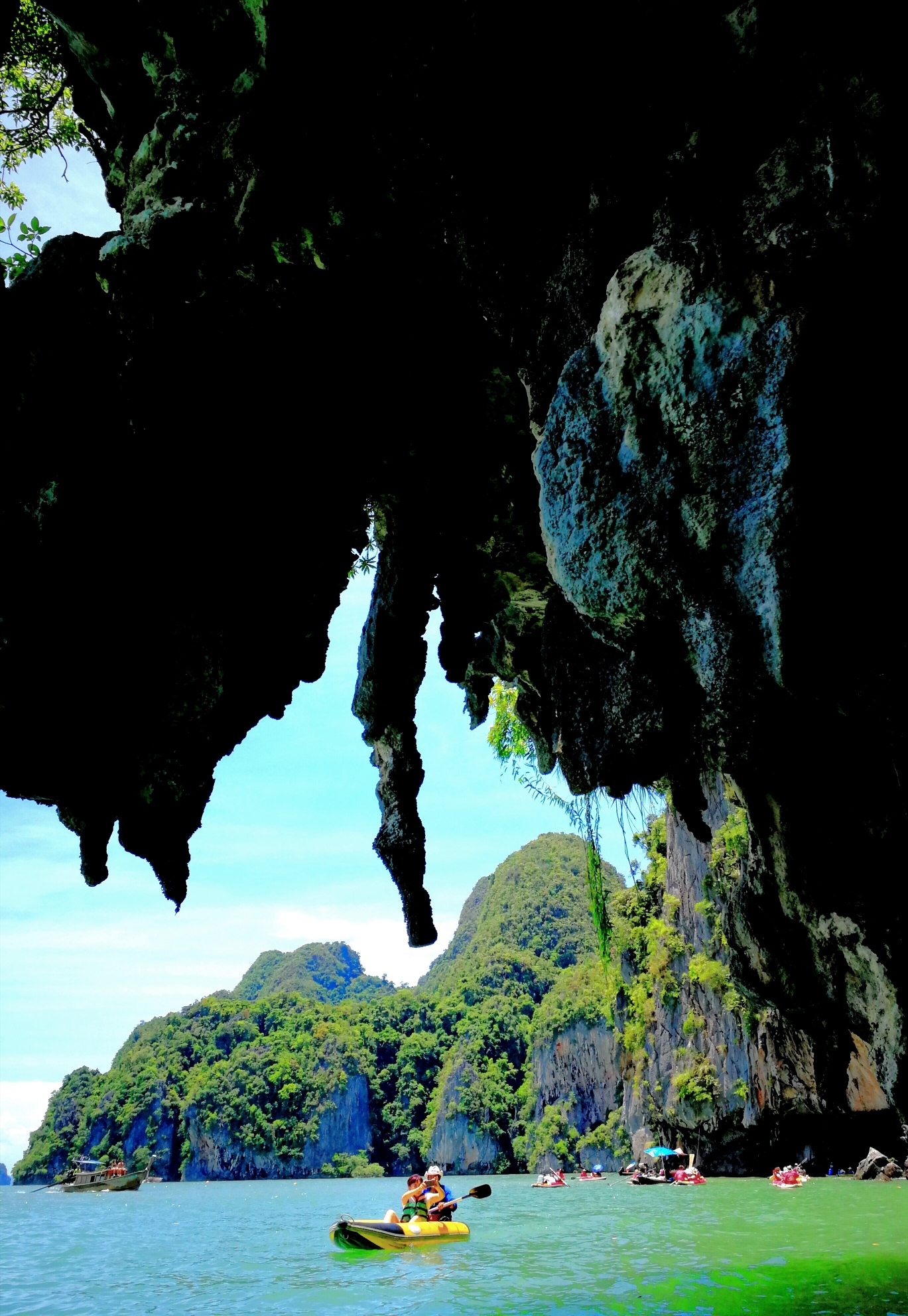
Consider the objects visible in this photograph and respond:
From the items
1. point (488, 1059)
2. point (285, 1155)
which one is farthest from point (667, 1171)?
point (285, 1155)

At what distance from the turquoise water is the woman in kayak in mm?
497

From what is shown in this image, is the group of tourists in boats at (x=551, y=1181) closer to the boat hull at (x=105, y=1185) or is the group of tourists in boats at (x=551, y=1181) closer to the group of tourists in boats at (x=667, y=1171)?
the group of tourists in boats at (x=667, y=1171)

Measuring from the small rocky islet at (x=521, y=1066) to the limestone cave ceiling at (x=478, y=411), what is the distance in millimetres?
3115

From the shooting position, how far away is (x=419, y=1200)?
12844 millimetres

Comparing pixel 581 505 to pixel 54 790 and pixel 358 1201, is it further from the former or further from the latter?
pixel 358 1201

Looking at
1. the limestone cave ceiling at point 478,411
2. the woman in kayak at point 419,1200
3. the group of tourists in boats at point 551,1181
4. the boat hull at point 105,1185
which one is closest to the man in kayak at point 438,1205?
the woman in kayak at point 419,1200

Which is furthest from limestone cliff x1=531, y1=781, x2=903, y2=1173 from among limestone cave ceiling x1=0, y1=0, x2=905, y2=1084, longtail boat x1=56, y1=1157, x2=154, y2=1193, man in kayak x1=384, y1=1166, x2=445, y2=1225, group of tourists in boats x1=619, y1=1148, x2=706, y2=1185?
longtail boat x1=56, y1=1157, x2=154, y2=1193

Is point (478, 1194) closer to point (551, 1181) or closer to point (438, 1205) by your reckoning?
point (438, 1205)

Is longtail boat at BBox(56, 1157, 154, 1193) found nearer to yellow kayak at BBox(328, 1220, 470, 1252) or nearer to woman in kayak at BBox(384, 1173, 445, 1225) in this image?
woman in kayak at BBox(384, 1173, 445, 1225)

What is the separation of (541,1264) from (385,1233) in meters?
2.49

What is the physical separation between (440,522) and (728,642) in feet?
15.0

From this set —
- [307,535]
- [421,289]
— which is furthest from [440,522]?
[421,289]

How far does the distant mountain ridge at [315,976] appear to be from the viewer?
124 m

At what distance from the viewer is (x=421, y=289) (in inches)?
254
